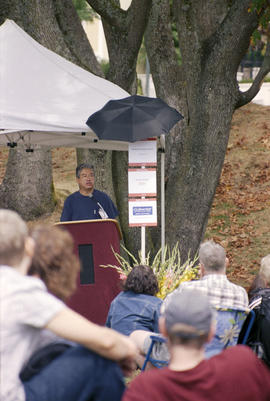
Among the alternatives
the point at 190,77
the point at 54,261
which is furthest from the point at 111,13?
the point at 54,261

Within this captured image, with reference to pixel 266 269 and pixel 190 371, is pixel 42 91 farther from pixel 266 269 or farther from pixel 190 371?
pixel 190 371

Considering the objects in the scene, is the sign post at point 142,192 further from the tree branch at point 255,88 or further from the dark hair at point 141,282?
the tree branch at point 255,88

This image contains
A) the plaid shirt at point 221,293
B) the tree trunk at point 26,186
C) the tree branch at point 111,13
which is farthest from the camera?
the tree trunk at point 26,186

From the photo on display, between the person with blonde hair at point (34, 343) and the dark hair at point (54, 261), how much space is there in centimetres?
14

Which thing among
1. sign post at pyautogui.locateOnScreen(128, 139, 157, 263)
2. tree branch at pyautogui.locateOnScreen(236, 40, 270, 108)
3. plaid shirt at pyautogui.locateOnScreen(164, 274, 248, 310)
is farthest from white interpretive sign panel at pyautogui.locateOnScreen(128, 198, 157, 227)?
tree branch at pyautogui.locateOnScreen(236, 40, 270, 108)

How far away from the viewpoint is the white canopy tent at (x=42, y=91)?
6.02 meters

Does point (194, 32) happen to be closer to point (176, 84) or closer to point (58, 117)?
point (176, 84)

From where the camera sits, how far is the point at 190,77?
25.5 ft

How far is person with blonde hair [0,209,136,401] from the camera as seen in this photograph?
2539mm

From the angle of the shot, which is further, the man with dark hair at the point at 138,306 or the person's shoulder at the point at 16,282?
the man with dark hair at the point at 138,306

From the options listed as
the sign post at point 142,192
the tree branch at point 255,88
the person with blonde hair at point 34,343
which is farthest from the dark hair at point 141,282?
the tree branch at point 255,88

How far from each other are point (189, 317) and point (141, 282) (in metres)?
2.04

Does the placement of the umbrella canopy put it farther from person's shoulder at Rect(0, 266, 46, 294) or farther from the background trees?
person's shoulder at Rect(0, 266, 46, 294)

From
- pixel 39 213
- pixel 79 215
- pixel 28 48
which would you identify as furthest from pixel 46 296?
pixel 39 213
